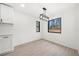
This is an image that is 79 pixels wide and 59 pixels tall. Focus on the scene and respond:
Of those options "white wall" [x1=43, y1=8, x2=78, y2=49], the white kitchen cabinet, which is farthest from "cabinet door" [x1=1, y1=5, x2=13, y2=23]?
"white wall" [x1=43, y1=8, x2=78, y2=49]

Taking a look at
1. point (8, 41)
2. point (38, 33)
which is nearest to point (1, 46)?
point (8, 41)

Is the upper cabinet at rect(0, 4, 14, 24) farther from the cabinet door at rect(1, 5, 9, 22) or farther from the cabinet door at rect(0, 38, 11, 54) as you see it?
the cabinet door at rect(0, 38, 11, 54)

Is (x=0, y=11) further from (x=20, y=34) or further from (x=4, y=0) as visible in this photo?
(x=4, y=0)

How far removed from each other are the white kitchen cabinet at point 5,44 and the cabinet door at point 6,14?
0.73m

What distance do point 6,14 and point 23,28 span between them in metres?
2.01

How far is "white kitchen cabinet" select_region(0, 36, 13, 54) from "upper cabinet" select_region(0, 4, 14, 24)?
0.69 metres

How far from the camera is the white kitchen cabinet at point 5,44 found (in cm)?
291

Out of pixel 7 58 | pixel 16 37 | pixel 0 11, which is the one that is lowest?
pixel 16 37

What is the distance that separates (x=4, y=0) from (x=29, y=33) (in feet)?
16.6

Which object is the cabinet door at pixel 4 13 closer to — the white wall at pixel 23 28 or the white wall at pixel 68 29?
the white wall at pixel 23 28

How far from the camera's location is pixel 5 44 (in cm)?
304

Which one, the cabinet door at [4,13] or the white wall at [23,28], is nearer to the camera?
the cabinet door at [4,13]

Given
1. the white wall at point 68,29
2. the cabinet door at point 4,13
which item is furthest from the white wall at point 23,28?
the white wall at point 68,29

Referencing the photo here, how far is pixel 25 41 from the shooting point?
17.2 ft
